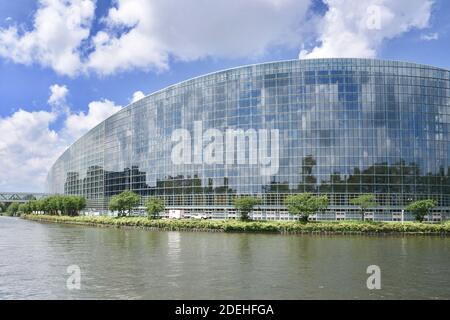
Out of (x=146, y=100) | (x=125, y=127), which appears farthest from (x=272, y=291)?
(x=125, y=127)

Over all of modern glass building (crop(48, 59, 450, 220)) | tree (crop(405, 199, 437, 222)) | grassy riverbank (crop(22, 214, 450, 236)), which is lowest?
grassy riverbank (crop(22, 214, 450, 236))

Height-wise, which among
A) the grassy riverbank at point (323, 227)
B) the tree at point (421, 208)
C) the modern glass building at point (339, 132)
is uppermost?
the modern glass building at point (339, 132)

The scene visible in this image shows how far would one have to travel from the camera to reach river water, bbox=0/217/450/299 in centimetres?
3191

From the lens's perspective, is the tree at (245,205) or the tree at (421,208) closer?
the tree at (421,208)

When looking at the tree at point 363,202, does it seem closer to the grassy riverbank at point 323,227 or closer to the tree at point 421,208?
the tree at point 421,208

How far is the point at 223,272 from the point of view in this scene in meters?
39.6

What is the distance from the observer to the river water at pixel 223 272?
31.9m

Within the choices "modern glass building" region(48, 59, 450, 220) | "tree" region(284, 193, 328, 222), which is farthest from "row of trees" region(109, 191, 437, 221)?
"modern glass building" region(48, 59, 450, 220)

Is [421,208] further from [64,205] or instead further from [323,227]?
[64,205]

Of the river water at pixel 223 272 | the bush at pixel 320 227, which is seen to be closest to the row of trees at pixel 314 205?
the bush at pixel 320 227

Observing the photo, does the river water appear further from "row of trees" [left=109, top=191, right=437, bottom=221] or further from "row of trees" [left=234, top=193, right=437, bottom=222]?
"row of trees" [left=109, top=191, right=437, bottom=221]

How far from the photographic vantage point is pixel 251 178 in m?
117

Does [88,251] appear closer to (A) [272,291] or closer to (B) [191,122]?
(A) [272,291]
